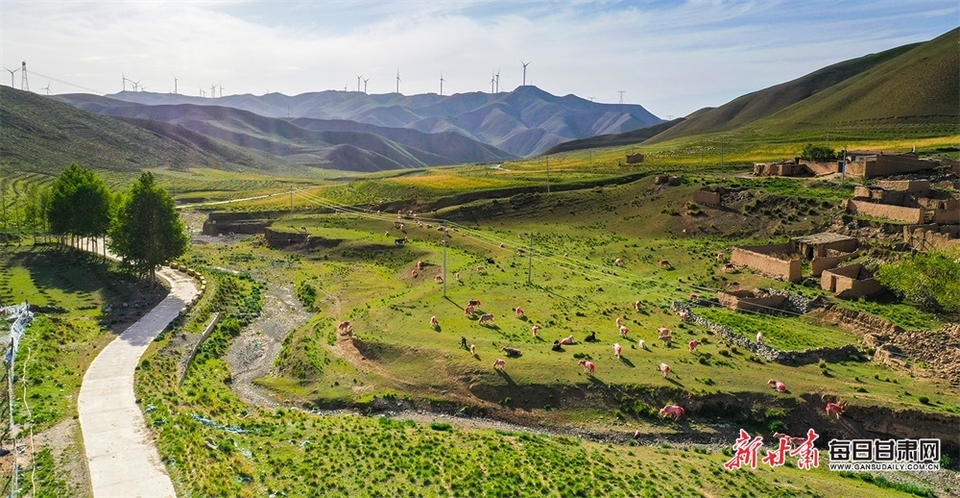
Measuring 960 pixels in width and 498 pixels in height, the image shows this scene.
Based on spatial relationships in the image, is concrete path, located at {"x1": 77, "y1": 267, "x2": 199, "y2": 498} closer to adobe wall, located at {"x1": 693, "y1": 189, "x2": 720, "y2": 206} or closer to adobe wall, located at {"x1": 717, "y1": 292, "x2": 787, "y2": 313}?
adobe wall, located at {"x1": 717, "y1": 292, "x2": 787, "y2": 313}

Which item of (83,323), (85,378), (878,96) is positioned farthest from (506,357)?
Result: (878,96)

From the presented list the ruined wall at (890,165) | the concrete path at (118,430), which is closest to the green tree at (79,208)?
the concrete path at (118,430)

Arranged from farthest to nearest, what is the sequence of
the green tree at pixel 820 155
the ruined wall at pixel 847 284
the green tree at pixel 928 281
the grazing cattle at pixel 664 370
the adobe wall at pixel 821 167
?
the green tree at pixel 820 155 → the adobe wall at pixel 821 167 → the ruined wall at pixel 847 284 → the green tree at pixel 928 281 → the grazing cattle at pixel 664 370

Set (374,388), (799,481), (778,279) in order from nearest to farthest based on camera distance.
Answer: (799,481) → (374,388) → (778,279)

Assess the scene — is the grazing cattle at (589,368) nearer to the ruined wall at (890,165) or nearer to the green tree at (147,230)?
the green tree at (147,230)

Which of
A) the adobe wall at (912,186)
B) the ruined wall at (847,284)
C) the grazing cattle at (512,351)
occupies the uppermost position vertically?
the adobe wall at (912,186)

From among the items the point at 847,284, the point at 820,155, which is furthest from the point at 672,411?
the point at 820,155

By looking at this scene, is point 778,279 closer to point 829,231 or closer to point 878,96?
point 829,231
